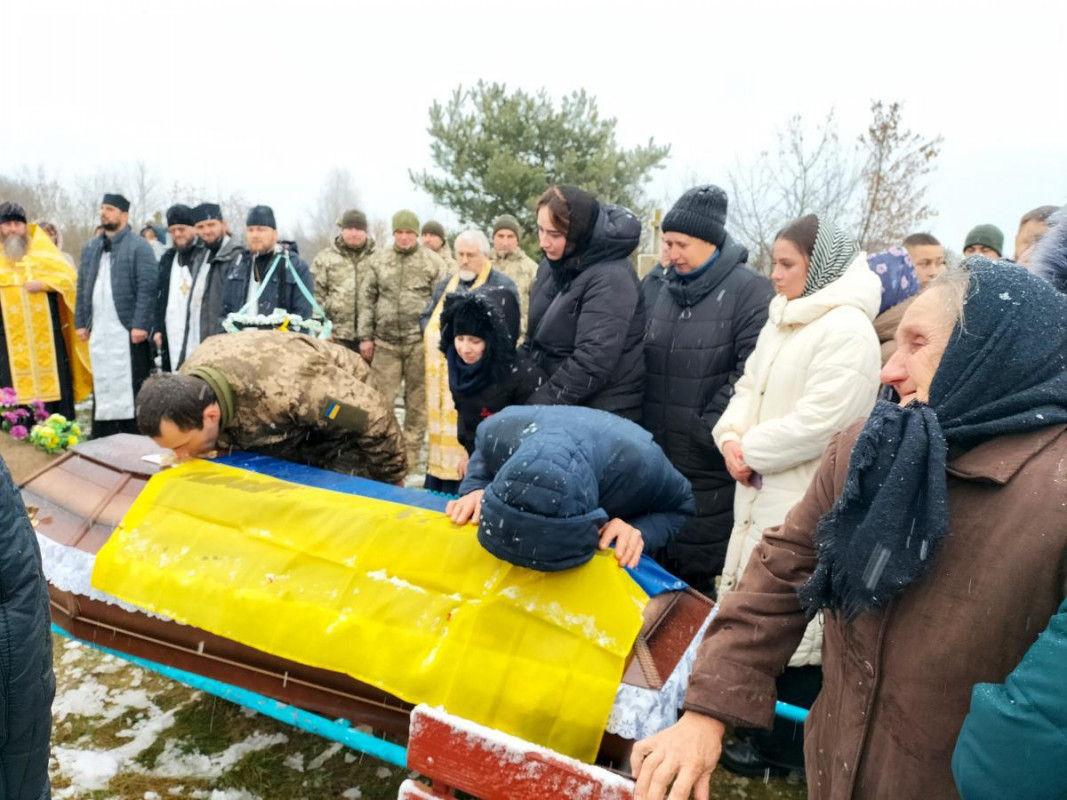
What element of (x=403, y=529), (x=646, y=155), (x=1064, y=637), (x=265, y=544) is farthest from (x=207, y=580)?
(x=646, y=155)

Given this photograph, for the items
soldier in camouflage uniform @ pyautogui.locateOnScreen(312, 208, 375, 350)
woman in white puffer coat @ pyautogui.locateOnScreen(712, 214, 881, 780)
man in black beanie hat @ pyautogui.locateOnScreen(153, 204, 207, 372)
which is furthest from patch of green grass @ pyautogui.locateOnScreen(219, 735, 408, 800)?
soldier in camouflage uniform @ pyautogui.locateOnScreen(312, 208, 375, 350)

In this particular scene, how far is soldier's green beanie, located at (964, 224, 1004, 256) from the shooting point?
5.68 m

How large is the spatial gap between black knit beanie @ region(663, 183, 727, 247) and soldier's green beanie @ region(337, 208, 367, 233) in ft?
13.0

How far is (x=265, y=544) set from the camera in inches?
92.8

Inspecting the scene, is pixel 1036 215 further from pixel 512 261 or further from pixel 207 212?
pixel 207 212

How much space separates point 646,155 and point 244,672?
43.6ft

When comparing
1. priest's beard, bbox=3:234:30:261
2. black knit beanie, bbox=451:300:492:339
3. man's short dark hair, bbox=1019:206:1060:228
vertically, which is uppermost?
man's short dark hair, bbox=1019:206:1060:228

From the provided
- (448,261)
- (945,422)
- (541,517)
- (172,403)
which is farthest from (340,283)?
(945,422)

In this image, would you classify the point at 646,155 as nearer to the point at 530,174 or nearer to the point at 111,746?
the point at 530,174

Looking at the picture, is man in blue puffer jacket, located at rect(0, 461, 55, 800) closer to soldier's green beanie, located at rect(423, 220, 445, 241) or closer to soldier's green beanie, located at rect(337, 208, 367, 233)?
soldier's green beanie, located at rect(337, 208, 367, 233)

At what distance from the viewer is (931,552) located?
41.3 inches

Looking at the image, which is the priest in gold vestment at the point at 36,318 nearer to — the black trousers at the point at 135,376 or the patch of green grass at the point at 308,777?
Result: the black trousers at the point at 135,376

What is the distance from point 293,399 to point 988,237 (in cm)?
543

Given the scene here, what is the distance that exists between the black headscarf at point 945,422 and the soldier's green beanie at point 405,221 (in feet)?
18.4
